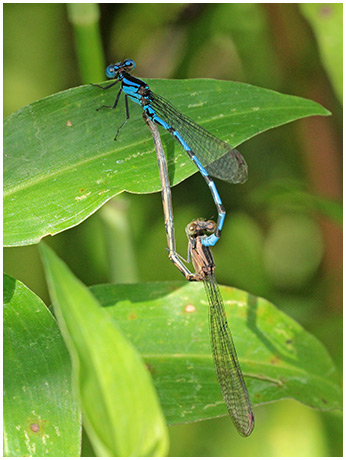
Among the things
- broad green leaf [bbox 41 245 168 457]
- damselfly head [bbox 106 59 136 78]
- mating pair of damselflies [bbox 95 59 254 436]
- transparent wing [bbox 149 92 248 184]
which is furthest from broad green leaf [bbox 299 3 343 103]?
broad green leaf [bbox 41 245 168 457]

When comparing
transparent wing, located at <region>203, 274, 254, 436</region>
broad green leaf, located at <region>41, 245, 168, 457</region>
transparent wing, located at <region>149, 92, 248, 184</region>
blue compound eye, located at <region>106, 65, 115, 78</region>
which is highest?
blue compound eye, located at <region>106, 65, 115, 78</region>

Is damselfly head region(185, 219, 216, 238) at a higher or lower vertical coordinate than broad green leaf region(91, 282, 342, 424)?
higher

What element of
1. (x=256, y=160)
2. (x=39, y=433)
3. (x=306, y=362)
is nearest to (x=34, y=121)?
(x=39, y=433)

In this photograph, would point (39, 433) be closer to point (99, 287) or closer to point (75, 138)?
point (99, 287)

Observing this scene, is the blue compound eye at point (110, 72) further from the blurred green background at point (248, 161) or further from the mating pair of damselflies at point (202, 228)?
the blurred green background at point (248, 161)

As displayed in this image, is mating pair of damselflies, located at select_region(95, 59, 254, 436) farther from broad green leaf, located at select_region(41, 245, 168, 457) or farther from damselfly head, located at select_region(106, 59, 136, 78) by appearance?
broad green leaf, located at select_region(41, 245, 168, 457)

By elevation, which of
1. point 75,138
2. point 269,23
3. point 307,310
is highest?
point 269,23

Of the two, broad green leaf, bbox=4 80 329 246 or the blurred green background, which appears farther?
the blurred green background
